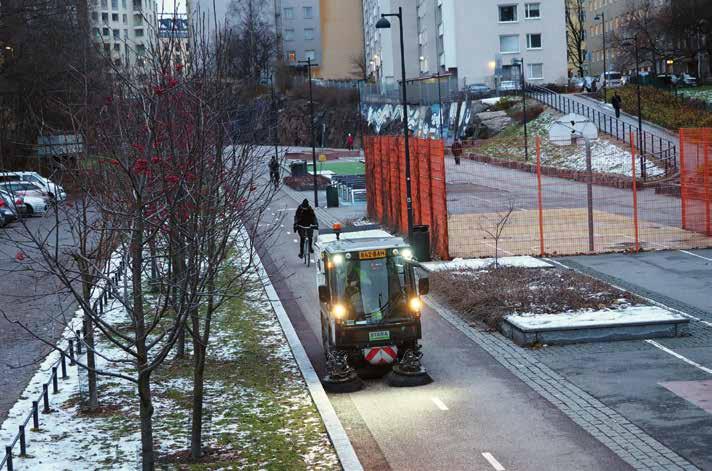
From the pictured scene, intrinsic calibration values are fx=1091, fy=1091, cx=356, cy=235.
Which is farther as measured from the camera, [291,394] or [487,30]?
[487,30]

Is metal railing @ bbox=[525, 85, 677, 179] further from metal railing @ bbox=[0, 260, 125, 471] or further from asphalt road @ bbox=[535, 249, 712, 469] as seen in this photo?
metal railing @ bbox=[0, 260, 125, 471]

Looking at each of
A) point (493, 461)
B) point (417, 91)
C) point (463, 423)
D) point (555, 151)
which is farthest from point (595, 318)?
point (417, 91)

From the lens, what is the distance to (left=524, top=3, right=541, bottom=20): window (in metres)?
90.9

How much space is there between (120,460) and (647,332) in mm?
10177

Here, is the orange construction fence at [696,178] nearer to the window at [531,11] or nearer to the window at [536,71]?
the window at [536,71]

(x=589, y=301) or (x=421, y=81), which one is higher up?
(x=421, y=81)

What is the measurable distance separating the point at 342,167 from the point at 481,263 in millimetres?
51114

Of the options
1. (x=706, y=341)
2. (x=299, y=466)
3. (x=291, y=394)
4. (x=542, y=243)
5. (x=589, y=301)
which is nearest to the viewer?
(x=299, y=466)

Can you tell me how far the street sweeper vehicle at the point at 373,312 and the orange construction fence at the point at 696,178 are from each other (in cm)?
1636

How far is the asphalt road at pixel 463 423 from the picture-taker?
1313cm

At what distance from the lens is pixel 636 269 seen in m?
27.5

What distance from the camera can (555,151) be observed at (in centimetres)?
6222

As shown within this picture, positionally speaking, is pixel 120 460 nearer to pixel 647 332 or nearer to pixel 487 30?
pixel 647 332

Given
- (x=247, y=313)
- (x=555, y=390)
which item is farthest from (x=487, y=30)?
(x=555, y=390)
